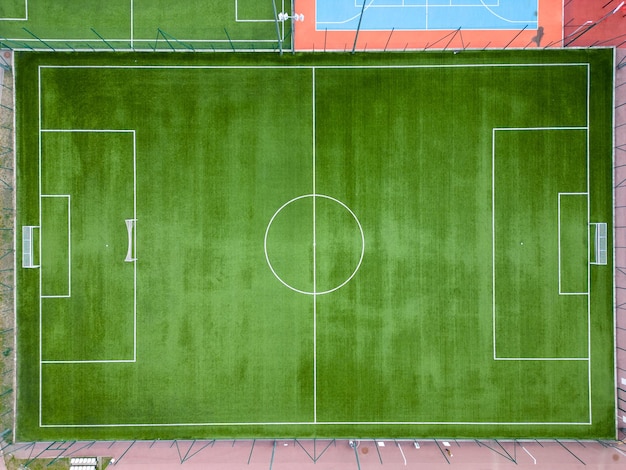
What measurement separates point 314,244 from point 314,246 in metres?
0.05

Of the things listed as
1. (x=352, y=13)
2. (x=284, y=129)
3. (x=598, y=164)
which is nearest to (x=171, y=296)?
(x=284, y=129)

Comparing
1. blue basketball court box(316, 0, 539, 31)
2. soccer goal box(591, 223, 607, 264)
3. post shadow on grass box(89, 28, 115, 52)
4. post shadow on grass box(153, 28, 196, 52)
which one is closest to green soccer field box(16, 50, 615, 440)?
soccer goal box(591, 223, 607, 264)

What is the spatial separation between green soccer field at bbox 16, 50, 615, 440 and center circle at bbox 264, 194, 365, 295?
2.4 inches

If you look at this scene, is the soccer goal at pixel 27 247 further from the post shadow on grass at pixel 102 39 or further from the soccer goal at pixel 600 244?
the soccer goal at pixel 600 244

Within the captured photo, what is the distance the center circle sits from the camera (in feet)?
34.8

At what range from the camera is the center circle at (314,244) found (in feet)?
34.8

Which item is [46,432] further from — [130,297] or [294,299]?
[294,299]

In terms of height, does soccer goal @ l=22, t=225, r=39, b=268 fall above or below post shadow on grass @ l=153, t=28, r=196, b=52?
below

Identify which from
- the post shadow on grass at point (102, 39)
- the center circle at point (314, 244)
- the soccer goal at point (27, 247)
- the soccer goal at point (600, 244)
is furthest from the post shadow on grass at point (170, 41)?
the soccer goal at point (600, 244)

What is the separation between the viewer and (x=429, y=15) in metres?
10.6

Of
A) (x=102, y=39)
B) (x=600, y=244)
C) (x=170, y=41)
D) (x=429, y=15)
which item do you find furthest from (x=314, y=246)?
(x=102, y=39)

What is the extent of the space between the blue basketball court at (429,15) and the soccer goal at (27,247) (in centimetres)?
951

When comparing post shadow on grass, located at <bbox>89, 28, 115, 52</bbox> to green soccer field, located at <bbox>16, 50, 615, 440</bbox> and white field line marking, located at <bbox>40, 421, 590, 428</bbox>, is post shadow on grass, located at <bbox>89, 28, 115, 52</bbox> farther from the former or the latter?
white field line marking, located at <bbox>40, 421, 590, 428</bbox>

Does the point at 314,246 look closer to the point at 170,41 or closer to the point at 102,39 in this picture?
the point at 170,41
